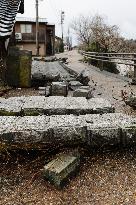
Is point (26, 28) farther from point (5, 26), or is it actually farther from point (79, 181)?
point (79, 181)

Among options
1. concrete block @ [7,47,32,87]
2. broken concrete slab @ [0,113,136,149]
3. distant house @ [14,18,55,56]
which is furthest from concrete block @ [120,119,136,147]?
distant house @ [14,18,55,56]

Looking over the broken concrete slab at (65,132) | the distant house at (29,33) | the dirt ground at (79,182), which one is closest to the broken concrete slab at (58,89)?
the broken concrete slab at (65,132)

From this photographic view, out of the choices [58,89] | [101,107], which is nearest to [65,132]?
[101,107]

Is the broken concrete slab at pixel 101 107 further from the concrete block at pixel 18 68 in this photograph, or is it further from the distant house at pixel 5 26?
the distant house at pixel 5 26

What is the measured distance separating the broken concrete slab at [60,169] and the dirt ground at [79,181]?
0.08 meters

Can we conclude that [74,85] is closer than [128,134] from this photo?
No

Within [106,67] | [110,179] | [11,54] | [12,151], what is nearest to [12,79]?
[11,54]

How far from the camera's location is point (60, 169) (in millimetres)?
3188

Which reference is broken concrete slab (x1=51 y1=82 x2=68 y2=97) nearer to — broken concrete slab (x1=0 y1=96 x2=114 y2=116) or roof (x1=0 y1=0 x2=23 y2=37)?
broken concrete slab (x1=0 y1=96 x2=114 y2=116)

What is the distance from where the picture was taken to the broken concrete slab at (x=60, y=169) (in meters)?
3.18

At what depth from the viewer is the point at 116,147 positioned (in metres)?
3.90

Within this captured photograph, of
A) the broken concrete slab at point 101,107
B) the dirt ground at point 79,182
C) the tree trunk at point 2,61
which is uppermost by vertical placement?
the tree trunk at point 2,61

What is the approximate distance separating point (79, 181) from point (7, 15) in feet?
32.9

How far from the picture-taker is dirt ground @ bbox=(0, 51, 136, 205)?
3.05 m
